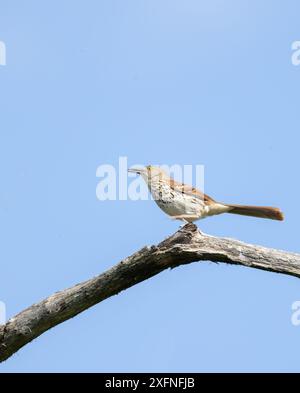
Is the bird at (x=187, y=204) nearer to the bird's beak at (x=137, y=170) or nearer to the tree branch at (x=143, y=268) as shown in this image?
the bird's beak at (x=137, y=170)

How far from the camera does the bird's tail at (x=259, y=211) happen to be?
5.30 meters

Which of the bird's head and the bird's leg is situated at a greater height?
the bird's head

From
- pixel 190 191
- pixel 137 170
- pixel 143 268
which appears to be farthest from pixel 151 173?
pixel 143 268

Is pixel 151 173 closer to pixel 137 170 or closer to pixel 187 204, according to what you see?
pixel 137 170

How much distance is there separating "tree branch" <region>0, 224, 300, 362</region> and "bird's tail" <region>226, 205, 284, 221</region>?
76cm

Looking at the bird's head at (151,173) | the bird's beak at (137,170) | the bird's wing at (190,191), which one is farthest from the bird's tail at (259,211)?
the bird's beak at (137,170)

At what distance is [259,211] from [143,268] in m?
1.43

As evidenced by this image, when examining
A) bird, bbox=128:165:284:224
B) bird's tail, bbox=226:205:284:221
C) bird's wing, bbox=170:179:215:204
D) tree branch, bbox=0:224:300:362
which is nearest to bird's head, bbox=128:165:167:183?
bird, bbox=128:165:284:224

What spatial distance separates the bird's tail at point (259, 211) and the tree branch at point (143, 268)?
0.76 meters

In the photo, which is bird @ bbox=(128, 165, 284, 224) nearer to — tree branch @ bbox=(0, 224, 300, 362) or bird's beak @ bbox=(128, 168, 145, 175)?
bird's beak @ bbox=(128, 168, 145, 175)

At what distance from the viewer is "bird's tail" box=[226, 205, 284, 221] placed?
5.30m

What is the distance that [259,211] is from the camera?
5.40 meters
